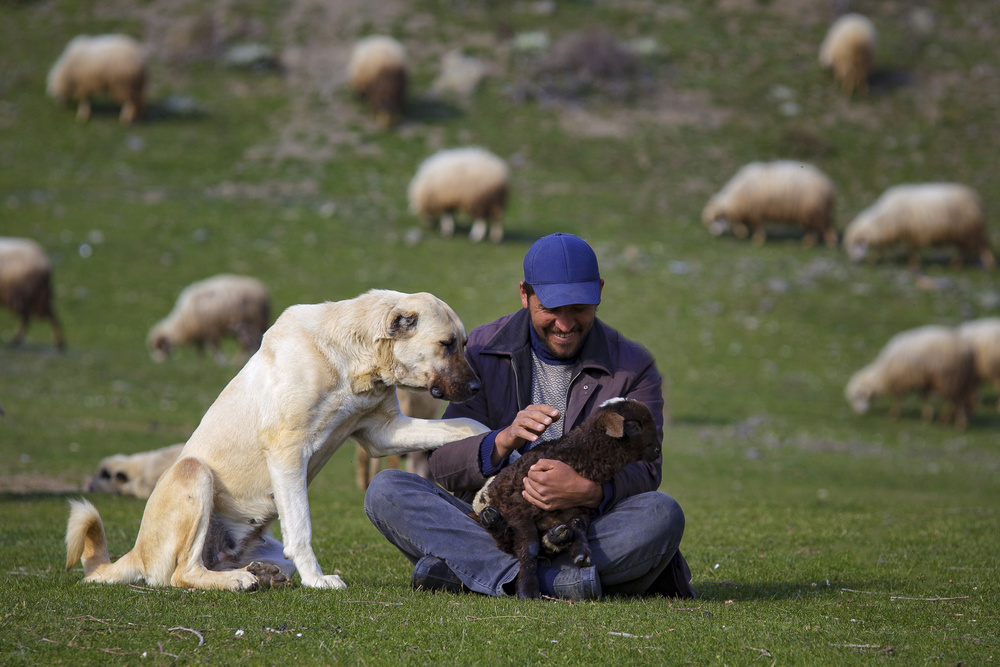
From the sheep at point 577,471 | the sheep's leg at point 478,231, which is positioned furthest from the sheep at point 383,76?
the sheep at point 577,471

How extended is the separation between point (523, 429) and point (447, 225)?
2436 centimetres

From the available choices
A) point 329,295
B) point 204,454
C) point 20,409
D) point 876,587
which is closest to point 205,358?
point 329,295

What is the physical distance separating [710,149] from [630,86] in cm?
554

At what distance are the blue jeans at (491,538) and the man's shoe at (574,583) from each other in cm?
10

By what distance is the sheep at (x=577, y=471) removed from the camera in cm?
542

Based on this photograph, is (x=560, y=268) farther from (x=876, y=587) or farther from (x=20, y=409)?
(x=20, y=409)

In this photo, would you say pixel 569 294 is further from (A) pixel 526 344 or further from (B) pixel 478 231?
(B) pixel 478 231

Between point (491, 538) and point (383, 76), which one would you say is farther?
point (383, 76)

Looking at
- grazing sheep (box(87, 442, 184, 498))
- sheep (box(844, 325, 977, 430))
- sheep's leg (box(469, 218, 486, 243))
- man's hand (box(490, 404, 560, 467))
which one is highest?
sheep's leg (box(469, 218, 486, 243))

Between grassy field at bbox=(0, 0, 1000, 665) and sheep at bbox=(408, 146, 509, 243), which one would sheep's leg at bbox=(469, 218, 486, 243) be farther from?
grassy field at bbox=(0, 0, 1000, 665)

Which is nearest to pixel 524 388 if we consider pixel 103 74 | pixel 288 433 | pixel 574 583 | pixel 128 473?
pixel 574 583

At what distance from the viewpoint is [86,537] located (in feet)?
20.1

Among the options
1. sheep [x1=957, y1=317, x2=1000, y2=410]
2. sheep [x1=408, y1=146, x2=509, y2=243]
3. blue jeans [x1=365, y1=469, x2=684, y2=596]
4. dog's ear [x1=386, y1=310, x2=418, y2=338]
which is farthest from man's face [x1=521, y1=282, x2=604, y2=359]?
sheep [x1=408, y1=146, x2=509, y2=243]

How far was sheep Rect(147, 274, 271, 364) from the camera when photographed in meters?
22.1
